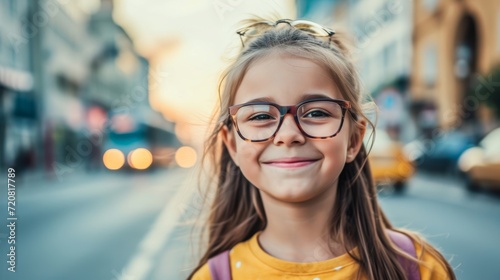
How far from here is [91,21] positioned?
40938mm

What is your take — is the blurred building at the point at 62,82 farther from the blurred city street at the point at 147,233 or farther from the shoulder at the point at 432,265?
the shoulder at the point at 432,265

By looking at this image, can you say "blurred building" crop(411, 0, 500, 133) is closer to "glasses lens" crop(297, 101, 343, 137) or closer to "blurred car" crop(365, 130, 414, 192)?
"blurred car" crop(365, 130, 414, 192)

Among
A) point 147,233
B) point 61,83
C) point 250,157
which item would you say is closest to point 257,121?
point 250,157

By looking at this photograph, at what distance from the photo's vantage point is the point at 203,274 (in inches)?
68.1

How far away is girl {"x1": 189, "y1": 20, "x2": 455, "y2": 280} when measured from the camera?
1614mm

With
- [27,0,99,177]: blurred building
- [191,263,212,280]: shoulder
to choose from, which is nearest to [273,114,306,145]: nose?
[191,263,212,280]: shoulder

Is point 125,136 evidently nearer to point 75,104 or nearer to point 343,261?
point 75,104

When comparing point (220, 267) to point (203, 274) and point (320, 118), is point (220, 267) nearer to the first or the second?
point (203, 274)

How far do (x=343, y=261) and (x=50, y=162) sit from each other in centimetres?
2312

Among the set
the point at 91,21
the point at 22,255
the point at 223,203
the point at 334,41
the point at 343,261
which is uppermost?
the point at 91,21

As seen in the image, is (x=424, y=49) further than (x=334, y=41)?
Yes

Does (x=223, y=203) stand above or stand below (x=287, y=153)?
below

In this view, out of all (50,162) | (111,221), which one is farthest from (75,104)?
(111,221)

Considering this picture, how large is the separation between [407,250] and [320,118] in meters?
0.45
